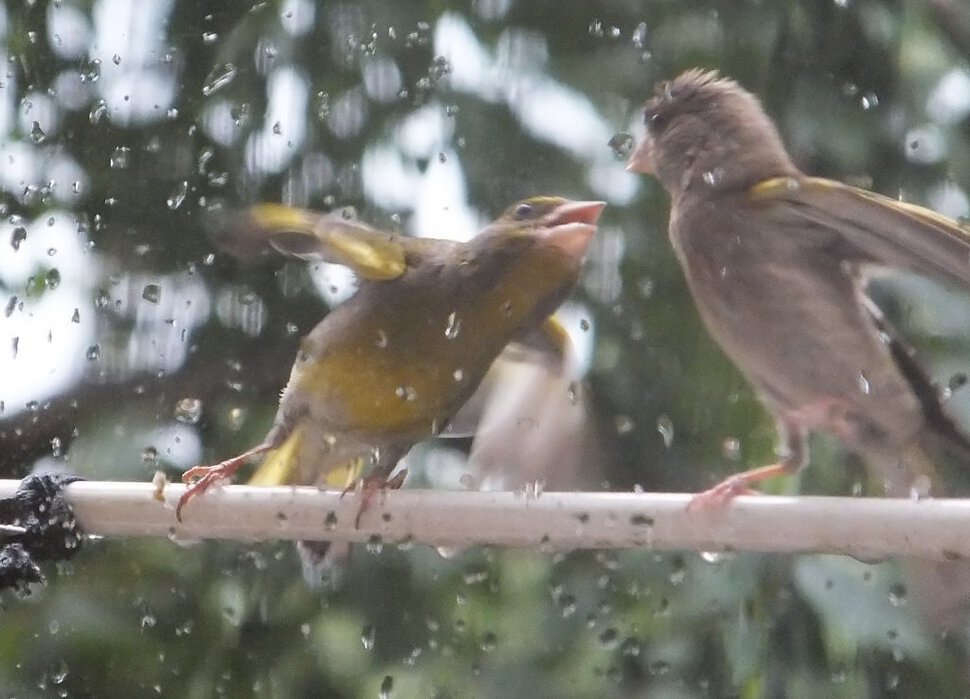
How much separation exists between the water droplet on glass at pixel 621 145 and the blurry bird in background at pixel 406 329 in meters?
0.06

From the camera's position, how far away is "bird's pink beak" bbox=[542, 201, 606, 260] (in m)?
0.74

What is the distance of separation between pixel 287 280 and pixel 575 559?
0.98ft

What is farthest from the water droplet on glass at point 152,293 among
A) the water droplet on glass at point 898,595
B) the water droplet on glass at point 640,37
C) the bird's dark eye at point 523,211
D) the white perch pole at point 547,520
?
the water droplet on glass at point 898,595

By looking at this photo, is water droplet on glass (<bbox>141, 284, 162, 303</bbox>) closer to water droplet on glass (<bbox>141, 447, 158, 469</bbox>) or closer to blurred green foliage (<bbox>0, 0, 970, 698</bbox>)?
blurred green foliage (<bbox>0, 0, 970, 698</bbox>)

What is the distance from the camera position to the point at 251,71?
35.4 inches

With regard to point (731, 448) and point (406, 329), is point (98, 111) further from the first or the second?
point (731, 448)

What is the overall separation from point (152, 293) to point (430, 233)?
0.82 ft

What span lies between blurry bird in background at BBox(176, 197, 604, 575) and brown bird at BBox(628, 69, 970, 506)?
0.09 meters

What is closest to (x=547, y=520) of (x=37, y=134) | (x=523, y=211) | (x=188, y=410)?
(x=523, y=211)

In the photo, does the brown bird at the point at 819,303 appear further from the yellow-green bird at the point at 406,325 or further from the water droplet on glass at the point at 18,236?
the water droplet on glass at the point at 18,236

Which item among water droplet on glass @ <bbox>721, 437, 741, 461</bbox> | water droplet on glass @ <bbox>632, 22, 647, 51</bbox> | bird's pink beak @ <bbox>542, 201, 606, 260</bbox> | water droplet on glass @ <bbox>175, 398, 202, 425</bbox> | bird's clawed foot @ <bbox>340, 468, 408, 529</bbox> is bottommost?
water droplet on glass @ <bbox>175, 398, 202, 425</bbox>

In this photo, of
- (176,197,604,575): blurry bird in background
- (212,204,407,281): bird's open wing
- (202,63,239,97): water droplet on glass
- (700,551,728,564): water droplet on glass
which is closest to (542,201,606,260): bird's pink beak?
(176,197,604,575): blurry bird in background

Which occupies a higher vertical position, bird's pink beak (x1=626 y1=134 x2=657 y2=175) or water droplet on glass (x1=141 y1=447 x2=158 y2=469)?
bird's pink beak (x1=626 y1=134 x2=657 y2=175)

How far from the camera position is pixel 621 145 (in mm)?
800
